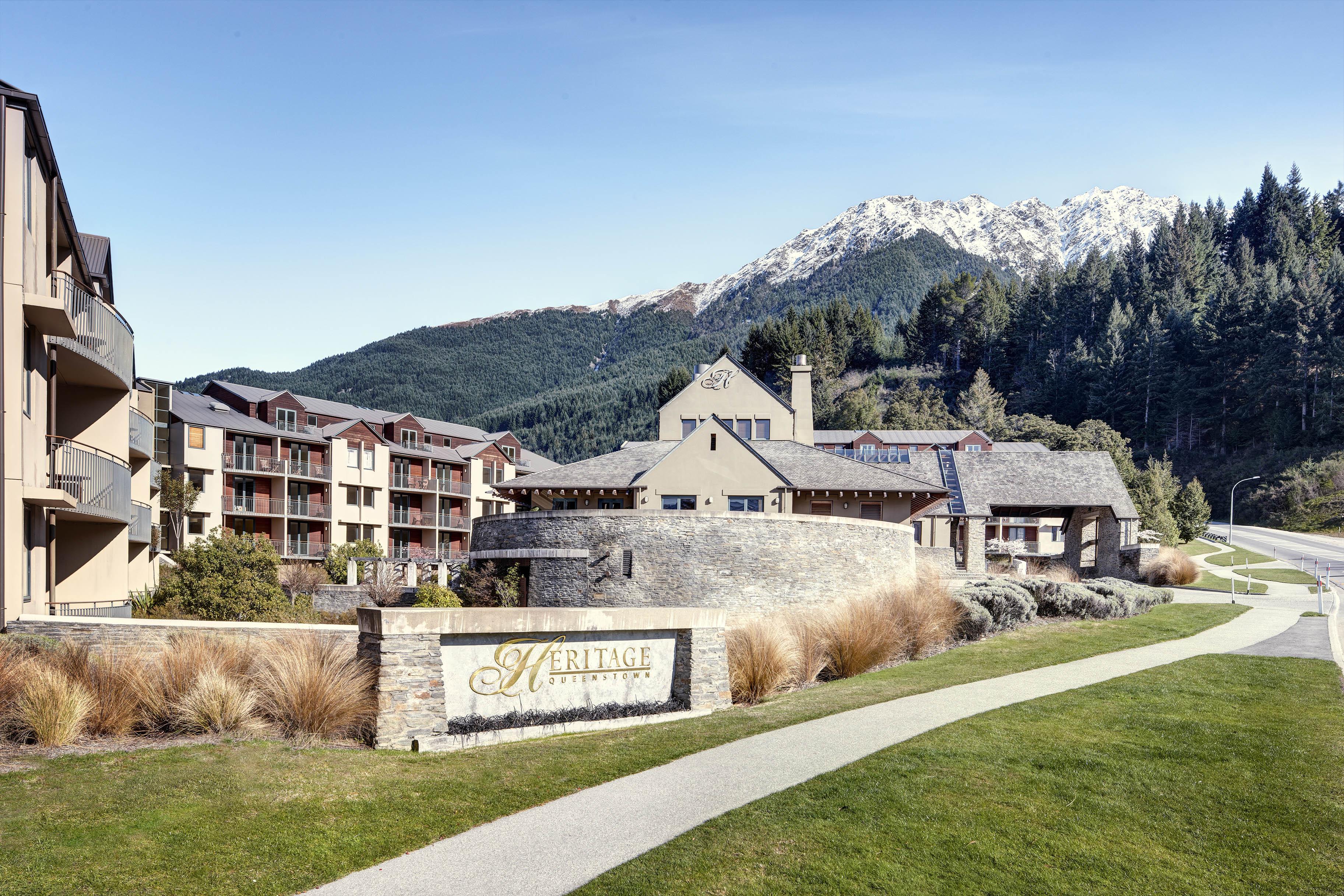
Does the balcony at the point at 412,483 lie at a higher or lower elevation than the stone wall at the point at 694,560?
higher

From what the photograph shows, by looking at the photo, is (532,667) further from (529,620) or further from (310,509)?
(310,509)

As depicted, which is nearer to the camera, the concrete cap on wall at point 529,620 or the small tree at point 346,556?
the concrete cap on wall at point 529,620

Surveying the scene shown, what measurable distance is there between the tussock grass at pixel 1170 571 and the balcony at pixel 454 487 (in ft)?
145

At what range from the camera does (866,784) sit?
11781 mm

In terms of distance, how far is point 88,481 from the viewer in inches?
777

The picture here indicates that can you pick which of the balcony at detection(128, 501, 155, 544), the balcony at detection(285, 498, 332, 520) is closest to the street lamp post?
the balcony at detection(128, 501, 155, 544)

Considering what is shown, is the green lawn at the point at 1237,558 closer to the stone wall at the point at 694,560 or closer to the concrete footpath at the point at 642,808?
the stone wall at the point at 694,560

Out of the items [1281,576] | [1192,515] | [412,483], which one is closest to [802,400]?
[1281,576]

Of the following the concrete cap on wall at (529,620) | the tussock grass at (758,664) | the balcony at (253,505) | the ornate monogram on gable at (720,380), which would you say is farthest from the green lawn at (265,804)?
the balcony at (253,505)

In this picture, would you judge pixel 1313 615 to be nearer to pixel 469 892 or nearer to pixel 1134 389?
pixel 469 892

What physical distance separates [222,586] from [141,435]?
196 inches

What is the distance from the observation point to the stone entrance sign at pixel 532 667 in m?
13.8

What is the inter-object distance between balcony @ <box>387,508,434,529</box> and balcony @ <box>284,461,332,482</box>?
5514 millimetres

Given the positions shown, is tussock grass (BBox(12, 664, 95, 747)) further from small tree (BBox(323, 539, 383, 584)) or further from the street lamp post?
the street lamp post
